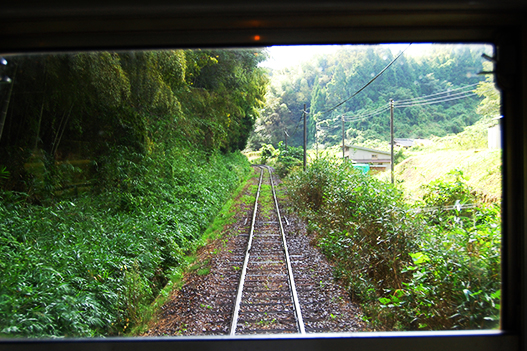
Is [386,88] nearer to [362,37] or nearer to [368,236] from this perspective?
[368,236]

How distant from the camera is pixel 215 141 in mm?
14883

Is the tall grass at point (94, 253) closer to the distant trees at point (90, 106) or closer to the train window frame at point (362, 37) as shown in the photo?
the distant trees at point (90, 106)

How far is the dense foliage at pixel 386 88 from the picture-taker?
2.92m

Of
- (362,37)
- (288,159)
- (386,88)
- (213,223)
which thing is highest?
(386,88)

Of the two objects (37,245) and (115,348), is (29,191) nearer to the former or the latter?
(37,245)

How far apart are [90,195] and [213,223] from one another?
417 cm

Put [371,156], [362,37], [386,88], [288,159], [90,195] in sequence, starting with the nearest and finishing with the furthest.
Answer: [362,37] < [90,195] < [386,88] < [371,156] < [288,159]

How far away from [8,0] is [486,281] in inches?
152

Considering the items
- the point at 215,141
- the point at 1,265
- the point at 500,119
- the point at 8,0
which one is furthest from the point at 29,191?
the point at 215,141

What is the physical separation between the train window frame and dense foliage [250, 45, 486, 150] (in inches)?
10.1

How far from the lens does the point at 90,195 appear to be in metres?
6.42

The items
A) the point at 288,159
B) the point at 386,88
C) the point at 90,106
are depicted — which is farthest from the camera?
the point at 288,159

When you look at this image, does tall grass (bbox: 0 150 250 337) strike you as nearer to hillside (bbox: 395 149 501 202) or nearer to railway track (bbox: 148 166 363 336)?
railway track (bbox: 148 166 363 336)

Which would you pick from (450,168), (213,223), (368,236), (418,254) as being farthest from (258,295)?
(213,223)
